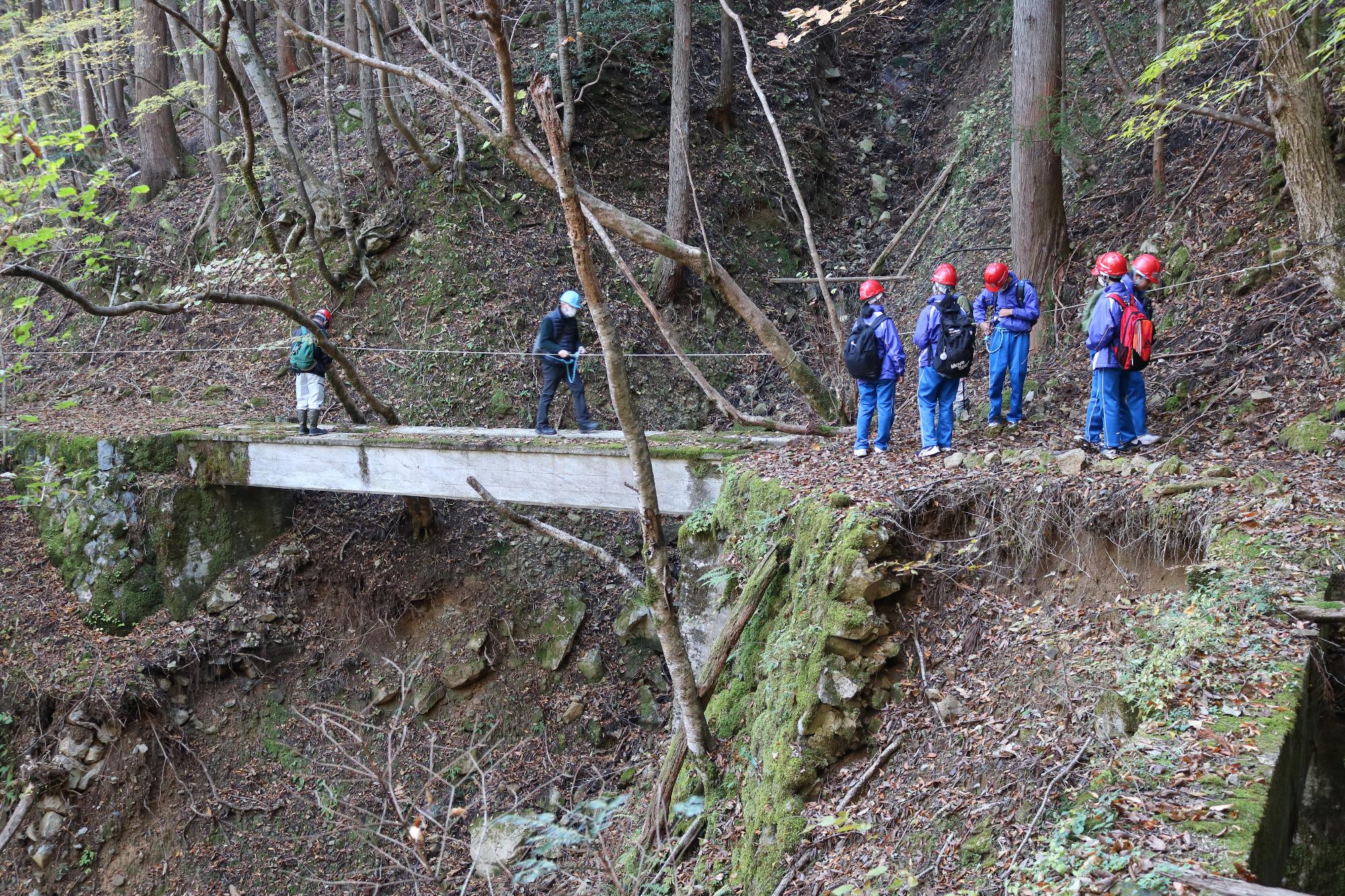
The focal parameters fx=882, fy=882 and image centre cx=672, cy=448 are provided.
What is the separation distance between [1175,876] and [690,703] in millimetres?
3671

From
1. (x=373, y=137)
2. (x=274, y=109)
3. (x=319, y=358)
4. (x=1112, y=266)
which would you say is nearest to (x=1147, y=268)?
(x=1112, y=266)

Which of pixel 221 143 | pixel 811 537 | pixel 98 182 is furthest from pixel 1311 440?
pixel 221 143

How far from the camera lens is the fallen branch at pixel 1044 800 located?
359 centimetres

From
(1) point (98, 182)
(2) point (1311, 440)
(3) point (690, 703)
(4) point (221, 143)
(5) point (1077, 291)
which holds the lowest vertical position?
(3) point (690, 703)

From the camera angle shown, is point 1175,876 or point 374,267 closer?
point 1175,876

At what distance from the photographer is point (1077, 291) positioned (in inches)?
417

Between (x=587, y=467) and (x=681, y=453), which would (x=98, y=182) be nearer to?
(x=587, y=467)

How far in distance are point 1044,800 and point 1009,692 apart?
44.2 inches

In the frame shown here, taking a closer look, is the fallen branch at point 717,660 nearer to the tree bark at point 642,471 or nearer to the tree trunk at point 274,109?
the tree bark at point 642,471

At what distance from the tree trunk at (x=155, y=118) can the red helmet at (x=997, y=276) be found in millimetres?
18078

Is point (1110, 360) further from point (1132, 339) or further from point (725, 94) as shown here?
point (725, 94)

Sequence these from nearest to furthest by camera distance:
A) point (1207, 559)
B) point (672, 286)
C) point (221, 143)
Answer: point (1207, 559)
point (672, 286)
point (221, 143)

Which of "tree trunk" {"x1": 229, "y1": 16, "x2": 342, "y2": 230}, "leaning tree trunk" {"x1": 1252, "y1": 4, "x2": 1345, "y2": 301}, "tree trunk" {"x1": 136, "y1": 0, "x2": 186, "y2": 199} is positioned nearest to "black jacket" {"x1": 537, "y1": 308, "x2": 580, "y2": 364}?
"leaning tree trunk" {"x1": 1252, "y1": 4, "x2": 1345, "y2": 301}

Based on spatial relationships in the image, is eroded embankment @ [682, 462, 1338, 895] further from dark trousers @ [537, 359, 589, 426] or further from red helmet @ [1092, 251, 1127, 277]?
dark trousers @ [537, 359, 589, 426]
